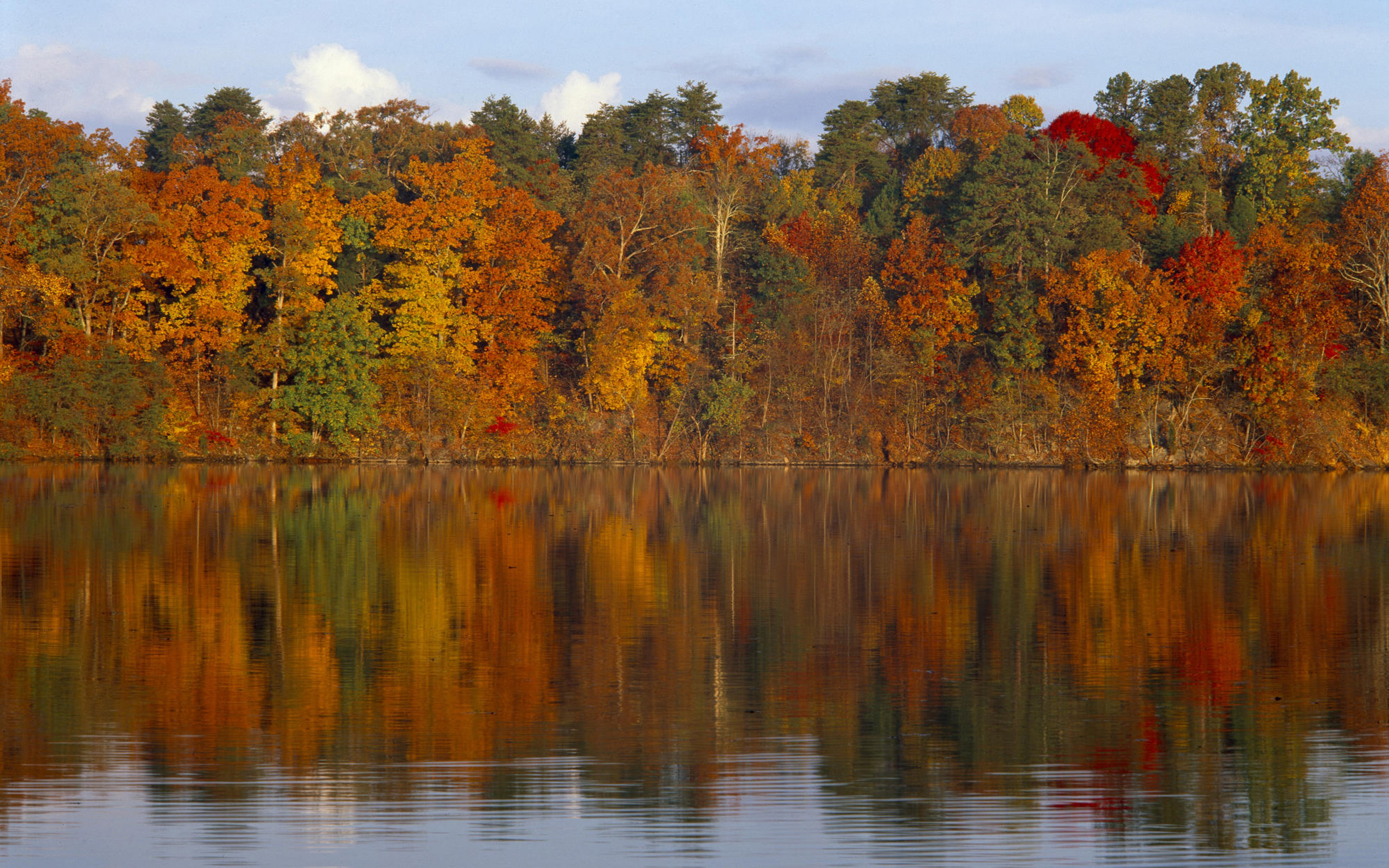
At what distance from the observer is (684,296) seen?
53250mm

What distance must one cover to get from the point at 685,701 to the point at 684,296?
44.0 m

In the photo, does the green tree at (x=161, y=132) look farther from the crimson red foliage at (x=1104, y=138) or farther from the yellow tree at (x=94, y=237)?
the crimson red foliage at (x=1104, y=138)

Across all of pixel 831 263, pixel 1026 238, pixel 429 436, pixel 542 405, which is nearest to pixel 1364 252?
pixel 1026 238

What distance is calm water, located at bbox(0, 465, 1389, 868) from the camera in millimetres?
6867

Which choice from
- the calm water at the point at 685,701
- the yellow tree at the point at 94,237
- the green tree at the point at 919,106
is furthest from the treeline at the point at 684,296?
the calm water at the point at 685,701

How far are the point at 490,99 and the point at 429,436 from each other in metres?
18.9

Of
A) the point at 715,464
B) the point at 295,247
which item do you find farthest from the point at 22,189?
the point at 715,464

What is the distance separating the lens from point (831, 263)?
5906cm

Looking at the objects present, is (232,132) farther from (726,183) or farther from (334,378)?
(726,183)

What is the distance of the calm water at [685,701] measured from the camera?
6.87 m

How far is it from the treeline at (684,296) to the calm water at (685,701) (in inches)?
1062

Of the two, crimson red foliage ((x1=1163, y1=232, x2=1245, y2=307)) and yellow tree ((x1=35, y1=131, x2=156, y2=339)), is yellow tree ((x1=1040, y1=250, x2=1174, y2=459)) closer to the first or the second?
crimson red foliage ((x1=1163, y1=232, x2=1245, y2=307))

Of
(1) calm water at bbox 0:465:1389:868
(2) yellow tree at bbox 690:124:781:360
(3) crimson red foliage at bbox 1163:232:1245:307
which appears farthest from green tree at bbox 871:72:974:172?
(1) calm water at bbox 0:465:1389:868

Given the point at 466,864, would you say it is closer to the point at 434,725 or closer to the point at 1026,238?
the point at 434,725
